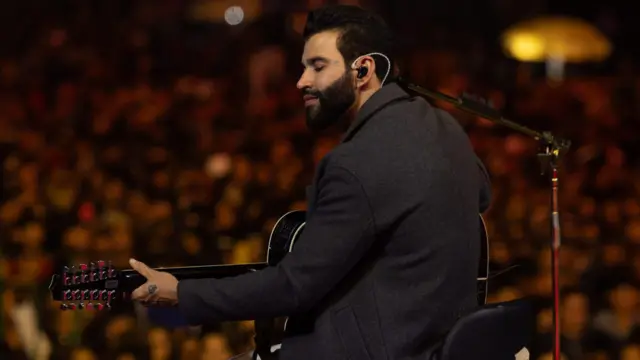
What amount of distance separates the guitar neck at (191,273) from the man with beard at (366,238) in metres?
0.02

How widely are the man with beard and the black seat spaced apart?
76 millimetres

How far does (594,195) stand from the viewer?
5.52m

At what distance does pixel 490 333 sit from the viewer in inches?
80.9

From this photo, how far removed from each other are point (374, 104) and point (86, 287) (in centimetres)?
66

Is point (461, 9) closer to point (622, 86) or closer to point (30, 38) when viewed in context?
point (622, 86)

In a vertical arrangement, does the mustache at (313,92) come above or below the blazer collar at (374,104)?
above

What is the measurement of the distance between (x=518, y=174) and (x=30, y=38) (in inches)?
136

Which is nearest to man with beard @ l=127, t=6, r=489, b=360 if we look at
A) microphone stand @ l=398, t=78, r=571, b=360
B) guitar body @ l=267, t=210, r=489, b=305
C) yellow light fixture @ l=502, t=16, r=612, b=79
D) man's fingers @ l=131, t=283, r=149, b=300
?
man's fingers @ l=131, t=283, r=149, b=300

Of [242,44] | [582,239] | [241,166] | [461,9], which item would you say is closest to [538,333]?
[582,239]

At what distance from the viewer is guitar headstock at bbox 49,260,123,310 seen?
208cm

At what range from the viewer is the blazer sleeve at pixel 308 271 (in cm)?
198

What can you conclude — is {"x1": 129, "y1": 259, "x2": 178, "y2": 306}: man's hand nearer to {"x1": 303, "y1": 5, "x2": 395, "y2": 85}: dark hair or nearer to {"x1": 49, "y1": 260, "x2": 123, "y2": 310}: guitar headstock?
{"x1": 49, "y1": 260, "x2": 123, "y2": 310}: guitar headstock

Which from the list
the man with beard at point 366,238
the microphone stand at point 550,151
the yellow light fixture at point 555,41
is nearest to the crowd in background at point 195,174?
the microphone stand at point 550,151

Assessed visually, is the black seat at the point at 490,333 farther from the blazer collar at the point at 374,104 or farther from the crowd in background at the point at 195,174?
the crowd in background at the point at 195,174
